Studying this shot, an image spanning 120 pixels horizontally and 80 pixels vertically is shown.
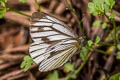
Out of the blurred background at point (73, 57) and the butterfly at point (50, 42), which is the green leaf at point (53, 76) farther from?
the butterfly at point (50, 42)

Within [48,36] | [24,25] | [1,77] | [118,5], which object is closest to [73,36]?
[48,36]

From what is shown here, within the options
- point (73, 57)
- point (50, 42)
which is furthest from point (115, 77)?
point (50, 42)

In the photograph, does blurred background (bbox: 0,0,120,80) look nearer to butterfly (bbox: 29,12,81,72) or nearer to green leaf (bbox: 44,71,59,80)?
green leaf (bbox: 44,71,59,80)

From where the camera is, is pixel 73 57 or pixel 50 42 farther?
pixel 73 57

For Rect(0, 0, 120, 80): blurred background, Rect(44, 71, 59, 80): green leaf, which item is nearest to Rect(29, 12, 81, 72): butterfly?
Rect(0, 0, 120, 80): blurred background

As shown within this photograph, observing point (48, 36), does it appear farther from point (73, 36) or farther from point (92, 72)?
point (92, 72)

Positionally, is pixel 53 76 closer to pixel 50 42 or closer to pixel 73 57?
pixel 73 57
